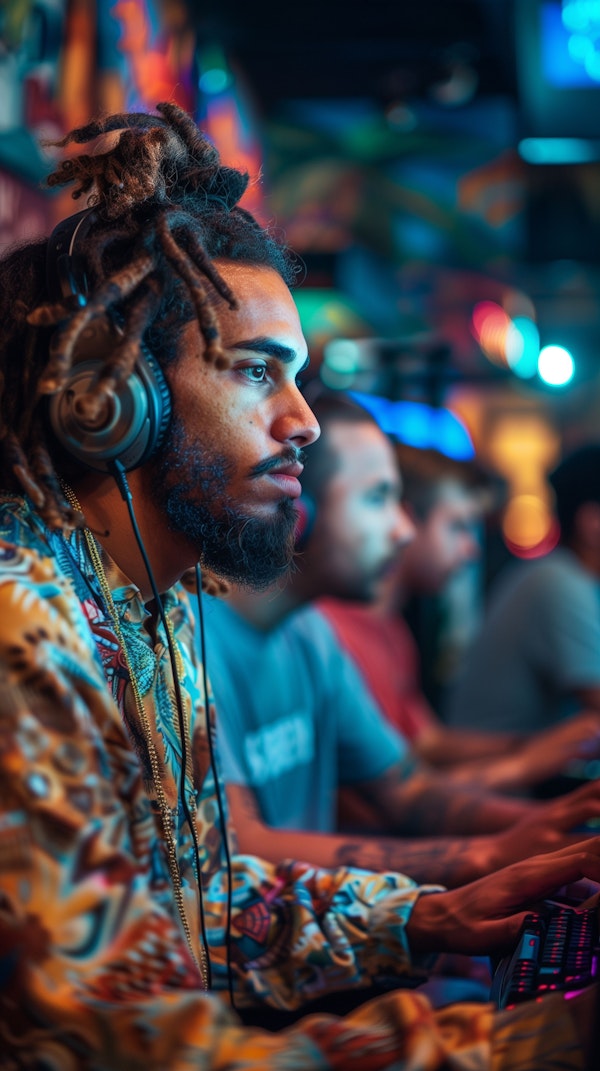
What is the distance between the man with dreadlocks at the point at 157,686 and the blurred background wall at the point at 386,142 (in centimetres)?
38

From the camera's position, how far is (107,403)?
1.00 m

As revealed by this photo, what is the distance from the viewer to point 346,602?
263cm

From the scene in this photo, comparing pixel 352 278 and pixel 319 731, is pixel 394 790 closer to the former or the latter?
pixel 319 731

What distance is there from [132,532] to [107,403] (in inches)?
7.3

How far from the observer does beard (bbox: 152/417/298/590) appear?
1.13 m

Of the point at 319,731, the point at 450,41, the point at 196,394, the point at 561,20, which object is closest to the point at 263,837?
the point at 319,731

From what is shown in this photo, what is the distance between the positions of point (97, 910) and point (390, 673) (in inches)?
90.4

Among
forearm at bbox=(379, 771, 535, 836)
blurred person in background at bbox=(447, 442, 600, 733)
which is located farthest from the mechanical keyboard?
blurred person in background at bbox=(447, 442, 600, 733)

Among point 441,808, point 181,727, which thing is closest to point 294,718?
point 441,808

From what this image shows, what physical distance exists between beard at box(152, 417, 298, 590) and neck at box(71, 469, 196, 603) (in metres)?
0.02

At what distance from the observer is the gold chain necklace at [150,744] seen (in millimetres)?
1079

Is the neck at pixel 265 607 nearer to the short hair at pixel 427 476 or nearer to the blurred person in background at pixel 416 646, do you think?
the blurred person in background at pixel 416 646

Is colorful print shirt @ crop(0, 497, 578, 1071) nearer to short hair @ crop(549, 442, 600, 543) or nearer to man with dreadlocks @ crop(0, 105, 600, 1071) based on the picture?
man with dreadlocks @ crop(0, 105, 600, 1071)

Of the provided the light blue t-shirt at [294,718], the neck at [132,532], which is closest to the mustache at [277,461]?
the neck at [132,532]
